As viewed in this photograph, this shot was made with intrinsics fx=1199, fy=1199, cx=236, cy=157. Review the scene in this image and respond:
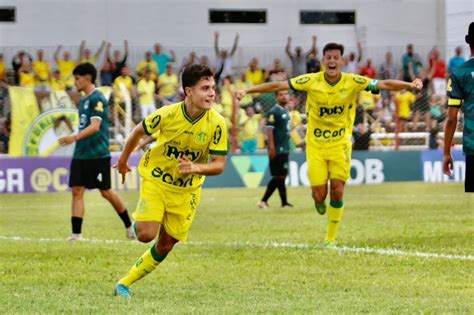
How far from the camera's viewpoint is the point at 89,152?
1548cm

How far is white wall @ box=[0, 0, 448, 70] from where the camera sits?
34.5 m

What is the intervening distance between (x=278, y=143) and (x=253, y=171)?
6.13 metres

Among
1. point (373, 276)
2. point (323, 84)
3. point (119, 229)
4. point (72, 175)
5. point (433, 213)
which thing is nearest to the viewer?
point (373, 276)

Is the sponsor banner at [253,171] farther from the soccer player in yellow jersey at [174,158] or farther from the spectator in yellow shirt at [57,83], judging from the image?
the soccer player in yellow jersey at [174,158]

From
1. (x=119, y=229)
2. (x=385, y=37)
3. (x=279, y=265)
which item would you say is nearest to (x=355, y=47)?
(x=385, y=37)

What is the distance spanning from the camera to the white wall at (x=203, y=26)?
3453 centimetres

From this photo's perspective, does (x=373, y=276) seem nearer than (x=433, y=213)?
Yes

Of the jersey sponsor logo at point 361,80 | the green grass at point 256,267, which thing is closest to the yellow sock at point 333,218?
the green grass at point 256,267

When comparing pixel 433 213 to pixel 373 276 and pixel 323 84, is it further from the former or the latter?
pixel 373 276

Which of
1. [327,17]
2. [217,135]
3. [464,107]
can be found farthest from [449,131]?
[327,17]

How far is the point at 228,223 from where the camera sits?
18531 mm

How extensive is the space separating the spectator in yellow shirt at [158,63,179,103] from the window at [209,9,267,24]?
7.11 m

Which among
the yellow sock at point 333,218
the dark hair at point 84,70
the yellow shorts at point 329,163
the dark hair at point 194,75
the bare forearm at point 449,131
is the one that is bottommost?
the yellow sock at point 333,218

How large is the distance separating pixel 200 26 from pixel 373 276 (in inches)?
1003
